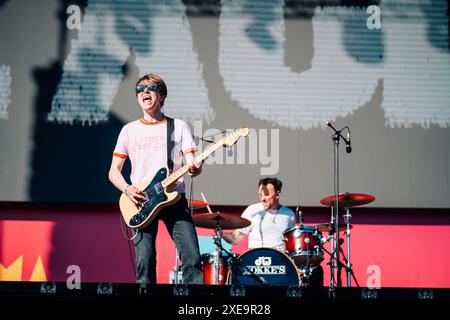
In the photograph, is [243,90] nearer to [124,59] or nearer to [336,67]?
[336,67]

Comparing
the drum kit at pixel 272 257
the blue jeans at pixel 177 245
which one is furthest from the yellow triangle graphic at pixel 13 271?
the blue jeans at pixel 177 245

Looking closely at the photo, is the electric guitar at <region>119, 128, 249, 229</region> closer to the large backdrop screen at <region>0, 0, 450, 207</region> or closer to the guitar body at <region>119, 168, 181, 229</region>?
the guitar body at <region>119, 168, 181, 229</region>

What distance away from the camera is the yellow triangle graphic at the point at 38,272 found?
880 centimetres

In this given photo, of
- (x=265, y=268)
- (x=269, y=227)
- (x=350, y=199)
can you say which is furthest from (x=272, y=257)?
(x=350, y=199)

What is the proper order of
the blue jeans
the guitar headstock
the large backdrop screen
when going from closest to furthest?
the blue jeans
the guitar headstock
the large backdrop screen

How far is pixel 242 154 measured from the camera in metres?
8.95

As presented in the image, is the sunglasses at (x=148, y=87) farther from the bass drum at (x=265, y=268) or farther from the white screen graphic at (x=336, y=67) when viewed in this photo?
the white screen graphic at (x=336, y=67)

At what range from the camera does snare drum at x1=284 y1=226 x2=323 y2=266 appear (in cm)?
746

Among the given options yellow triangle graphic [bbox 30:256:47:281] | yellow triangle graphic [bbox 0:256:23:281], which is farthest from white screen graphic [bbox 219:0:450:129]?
yellow triangle graphic [bbox 0:256:23:281]

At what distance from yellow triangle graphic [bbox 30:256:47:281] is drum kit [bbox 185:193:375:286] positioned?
7.44ft

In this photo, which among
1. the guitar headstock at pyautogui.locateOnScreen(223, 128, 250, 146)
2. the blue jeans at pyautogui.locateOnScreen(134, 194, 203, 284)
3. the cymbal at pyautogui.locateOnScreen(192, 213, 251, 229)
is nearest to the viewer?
the blue jeans at pyautogui.locateOnScreen(134, 194, 203, 284)

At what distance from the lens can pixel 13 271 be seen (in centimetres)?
880

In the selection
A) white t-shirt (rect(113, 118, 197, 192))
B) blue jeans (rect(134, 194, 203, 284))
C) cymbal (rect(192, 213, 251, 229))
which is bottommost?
blue jeans (rect(134, 194, 203, 284))
